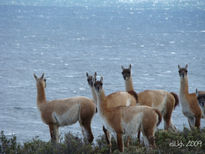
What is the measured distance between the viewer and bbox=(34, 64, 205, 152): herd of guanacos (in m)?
10.8

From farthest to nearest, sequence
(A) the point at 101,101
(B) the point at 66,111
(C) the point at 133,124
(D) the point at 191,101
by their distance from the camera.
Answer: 1. (D) the point at 191,101
2. (B) the point at 66,111
3. (A) the point at 101,101
4. (C) the point at 133,124

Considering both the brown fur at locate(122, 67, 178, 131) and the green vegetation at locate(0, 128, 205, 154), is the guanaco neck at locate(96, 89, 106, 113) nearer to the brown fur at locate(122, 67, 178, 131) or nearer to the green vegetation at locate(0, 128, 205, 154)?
the green vegetation at locate(0, 128, 205, 154)

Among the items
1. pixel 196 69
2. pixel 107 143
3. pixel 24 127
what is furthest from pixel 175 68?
pixel 107 143

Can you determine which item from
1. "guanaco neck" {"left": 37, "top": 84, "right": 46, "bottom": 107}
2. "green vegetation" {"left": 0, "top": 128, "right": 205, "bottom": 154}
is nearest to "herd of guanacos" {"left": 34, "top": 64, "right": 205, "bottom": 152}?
"guanaco neck" {"left": 37, "top": 84, "right": 46, "bottom": 107}

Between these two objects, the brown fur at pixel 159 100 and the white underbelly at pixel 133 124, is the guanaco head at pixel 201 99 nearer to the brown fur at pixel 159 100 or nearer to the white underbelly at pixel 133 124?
the brown fur at pixel 159 100

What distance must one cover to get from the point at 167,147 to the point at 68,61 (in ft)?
117

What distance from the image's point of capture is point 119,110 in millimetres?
10938

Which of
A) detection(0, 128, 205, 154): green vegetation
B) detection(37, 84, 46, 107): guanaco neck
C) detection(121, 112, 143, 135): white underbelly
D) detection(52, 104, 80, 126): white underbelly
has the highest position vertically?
detection(37, 84, 46, 107): guanaco neck

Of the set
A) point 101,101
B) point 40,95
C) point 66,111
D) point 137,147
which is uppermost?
point 40,95

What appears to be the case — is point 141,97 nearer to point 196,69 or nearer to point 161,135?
point 161,135

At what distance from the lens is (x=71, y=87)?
105 ft

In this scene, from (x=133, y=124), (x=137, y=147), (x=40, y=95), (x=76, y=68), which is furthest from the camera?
(x=76, y=68)

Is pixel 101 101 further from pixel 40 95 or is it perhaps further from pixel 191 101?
pixel 191 101

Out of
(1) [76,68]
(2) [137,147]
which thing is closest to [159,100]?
(2) [137,147]
